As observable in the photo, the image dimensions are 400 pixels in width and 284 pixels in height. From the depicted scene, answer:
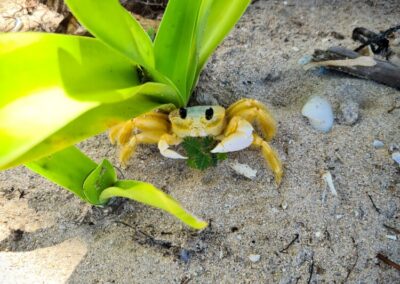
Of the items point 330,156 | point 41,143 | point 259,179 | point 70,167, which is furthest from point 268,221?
point 41,143

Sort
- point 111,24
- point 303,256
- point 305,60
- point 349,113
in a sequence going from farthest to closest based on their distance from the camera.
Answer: point 305,60, point 349,113, point 303,256, point 111,24

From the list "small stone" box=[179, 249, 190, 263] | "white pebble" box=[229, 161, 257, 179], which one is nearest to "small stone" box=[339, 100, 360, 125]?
"white pebble" box=[229, 161, 257, 179]

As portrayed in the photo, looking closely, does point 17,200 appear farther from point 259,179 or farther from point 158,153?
point 259,179

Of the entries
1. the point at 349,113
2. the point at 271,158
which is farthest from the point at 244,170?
the point at 349,113

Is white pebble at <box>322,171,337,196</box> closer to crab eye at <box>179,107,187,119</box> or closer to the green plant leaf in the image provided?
the green plant leaf

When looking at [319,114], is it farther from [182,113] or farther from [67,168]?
[67,168]
